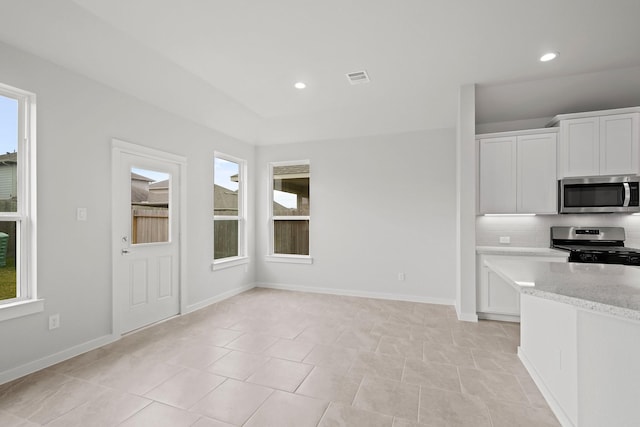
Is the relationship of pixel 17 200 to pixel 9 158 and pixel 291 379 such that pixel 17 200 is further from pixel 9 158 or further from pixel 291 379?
pixel 291 379

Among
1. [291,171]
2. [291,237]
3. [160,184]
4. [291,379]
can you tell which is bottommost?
[291,379]

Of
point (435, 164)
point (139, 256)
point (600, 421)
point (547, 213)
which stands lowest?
point (600, 421)

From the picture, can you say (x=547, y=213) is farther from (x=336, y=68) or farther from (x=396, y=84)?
(x=336, y=68)

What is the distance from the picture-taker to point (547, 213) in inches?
154

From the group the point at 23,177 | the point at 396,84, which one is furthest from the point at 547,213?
the point at 23,177

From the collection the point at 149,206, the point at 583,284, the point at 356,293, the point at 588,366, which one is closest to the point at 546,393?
the point at 588,366

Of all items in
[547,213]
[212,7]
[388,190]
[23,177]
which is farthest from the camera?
[388,190]

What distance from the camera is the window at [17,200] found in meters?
2.47

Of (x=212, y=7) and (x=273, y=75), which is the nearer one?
(x=212, y=7)

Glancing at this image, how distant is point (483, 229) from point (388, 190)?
1459mm

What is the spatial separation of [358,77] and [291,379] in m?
3.06

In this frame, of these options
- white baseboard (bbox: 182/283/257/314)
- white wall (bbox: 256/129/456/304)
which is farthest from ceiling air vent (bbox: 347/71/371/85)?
white baseboard (bbox: 182/283/257/314)

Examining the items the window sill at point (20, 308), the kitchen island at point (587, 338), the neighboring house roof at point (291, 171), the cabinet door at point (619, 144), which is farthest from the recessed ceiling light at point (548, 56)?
the window sill at point (20, 308)

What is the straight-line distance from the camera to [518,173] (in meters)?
3.95
